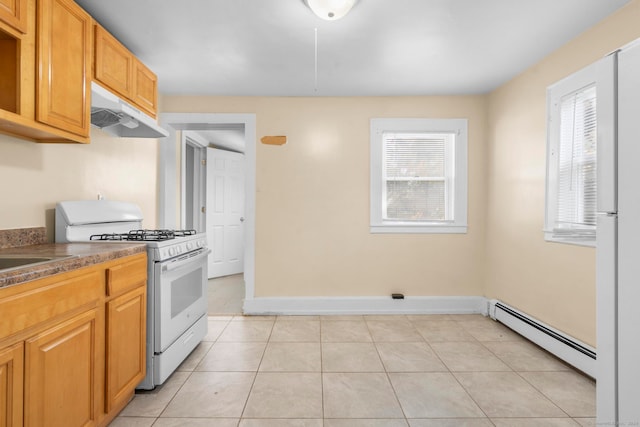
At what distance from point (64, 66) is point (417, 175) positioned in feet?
10.3

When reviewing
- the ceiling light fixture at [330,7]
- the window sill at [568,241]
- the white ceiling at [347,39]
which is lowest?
the window sill at [568,241]

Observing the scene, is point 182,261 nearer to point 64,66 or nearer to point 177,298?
point 177,298

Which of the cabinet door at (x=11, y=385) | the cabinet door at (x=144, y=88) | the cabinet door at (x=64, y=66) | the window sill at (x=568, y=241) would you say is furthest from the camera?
the cabinet door at (x=144, y=88)

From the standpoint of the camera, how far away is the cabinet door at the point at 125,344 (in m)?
1.63

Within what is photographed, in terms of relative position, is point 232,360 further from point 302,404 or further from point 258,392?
point 302,404

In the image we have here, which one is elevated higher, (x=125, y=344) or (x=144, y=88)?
(x=144, y=88)

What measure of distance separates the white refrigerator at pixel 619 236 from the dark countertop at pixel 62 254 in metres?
1.94

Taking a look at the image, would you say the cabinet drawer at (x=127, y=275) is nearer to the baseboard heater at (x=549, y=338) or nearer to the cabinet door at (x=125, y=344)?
the cabinet door at (x=125, y=344)

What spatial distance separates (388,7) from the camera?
6.53 ft

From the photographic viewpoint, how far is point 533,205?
9.34 ft

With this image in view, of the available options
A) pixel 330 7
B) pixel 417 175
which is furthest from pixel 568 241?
pixel 330 7

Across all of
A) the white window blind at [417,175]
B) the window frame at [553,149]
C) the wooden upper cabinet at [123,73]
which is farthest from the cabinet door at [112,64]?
the window frame at [553,149]

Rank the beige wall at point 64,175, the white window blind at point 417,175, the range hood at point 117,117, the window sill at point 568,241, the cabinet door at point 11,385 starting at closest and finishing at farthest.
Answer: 1. the cabinet door at point 11,385
2. the beige wall at point 64,175
3. the range hood at point 117,117
4. the window sill at point 568,241
5. the white window blind at point 417,175

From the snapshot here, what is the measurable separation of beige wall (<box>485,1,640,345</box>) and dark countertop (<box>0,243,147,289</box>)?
301 cm
